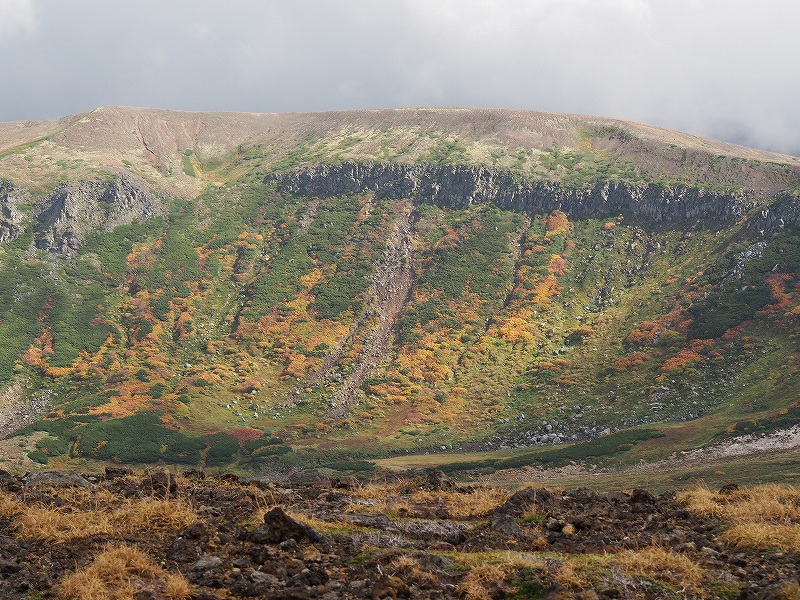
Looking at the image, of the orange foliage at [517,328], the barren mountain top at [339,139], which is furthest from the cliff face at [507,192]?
the orange foliage at [517,328]

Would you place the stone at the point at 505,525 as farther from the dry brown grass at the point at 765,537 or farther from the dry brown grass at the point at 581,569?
the dry brown grass at the point at 765,537

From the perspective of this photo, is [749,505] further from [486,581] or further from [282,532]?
[282,532]

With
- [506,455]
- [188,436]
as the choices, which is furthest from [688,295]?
Answer: [188,436]

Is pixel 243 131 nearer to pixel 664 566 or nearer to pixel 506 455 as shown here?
pixel 506 455

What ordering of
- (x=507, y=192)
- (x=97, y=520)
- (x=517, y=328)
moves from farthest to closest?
1. (x=507, y=192)
2. (x=517, y=328)
3. (x=97, y=520)

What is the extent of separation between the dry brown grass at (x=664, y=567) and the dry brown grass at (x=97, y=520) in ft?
29.6

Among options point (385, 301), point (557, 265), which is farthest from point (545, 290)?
point (385, 301)

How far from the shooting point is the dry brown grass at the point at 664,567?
1119cm

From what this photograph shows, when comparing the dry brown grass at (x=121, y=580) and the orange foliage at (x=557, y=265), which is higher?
the orange foliage at (x=557, y=265)

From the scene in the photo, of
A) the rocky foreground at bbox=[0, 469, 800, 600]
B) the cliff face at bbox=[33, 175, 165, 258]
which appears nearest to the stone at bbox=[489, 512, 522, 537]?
the rocky foreground at bbox=[0, 469, 800, 600]

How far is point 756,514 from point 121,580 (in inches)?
532

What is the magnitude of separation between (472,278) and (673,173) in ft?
151

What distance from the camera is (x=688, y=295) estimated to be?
9419 centimetres

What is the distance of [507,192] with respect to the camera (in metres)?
128
